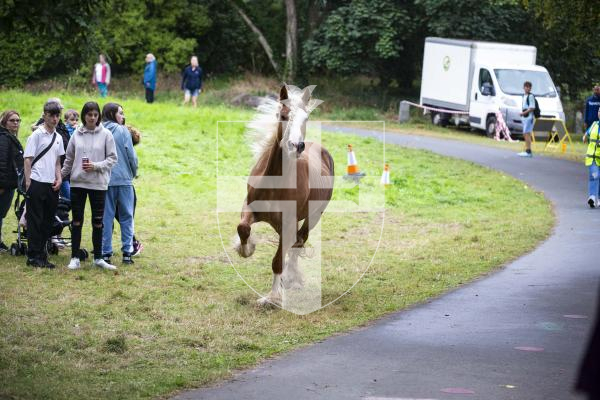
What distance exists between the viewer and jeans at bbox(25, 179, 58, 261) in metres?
11.9

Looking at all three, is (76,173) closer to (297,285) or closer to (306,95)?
(297,285)

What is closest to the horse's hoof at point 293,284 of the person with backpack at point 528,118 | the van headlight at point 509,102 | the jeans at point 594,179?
the jeans at point 594,179

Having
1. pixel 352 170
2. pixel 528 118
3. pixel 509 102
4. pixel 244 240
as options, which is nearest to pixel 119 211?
pixel 244 240

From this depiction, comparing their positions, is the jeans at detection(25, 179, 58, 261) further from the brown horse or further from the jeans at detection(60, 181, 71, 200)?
the brown horse

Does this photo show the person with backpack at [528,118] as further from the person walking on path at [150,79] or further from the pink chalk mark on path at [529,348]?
the pink chalk mark on path at [529,348]

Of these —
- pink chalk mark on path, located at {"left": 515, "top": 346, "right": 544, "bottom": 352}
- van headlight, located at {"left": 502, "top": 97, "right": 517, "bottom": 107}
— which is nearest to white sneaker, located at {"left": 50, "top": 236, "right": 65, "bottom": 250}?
pink chalk mark on path, located at {"left": 515, "top": 346, "right": 544, "bottom": 352}

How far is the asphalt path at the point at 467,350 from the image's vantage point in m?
7.26

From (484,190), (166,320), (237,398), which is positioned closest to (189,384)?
(237,398)

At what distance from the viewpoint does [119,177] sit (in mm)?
12172

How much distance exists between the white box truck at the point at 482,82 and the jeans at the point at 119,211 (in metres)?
23.1

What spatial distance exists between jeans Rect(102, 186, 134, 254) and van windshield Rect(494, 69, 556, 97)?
23843 millimetres

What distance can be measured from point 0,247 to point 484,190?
38.2 feet

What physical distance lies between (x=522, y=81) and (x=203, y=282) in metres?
25.5

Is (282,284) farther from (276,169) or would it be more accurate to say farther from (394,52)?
(394,52)
